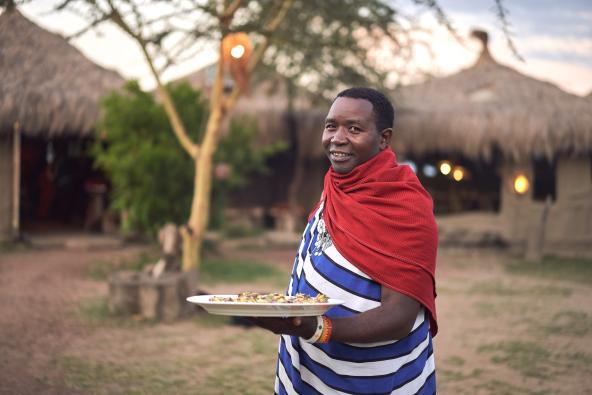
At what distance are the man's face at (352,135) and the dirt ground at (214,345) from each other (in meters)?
2.74

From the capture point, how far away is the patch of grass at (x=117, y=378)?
4.32 meters

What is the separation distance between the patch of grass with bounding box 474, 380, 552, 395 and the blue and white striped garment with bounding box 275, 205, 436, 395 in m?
2.51

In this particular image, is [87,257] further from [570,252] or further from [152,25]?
[570,252]

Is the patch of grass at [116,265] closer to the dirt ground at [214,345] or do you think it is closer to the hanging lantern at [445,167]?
the dirt ground at [214,345]

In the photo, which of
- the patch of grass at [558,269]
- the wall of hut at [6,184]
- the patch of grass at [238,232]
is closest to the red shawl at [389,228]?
the patch of grass at [558,269]

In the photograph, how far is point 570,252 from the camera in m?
12.5

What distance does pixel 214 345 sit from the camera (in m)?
5.56

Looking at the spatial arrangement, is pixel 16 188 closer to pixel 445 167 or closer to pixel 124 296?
pixel 124 296

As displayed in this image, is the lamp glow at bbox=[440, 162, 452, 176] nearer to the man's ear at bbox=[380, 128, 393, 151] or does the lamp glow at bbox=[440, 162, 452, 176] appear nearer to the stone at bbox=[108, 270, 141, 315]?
the stone at bbox=[108, 270, 141, 315]

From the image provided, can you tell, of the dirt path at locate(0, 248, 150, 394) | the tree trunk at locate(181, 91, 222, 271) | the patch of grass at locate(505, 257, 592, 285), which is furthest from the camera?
the patch of grass at locate(505, 257, 592, 285)

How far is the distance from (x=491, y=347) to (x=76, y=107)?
30.3 ft

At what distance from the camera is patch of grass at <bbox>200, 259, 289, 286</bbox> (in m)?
9.03

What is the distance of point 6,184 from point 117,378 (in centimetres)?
831

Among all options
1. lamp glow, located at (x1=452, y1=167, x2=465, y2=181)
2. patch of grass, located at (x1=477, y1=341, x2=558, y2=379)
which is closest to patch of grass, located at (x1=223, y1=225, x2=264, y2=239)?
lamp glow, located at (x1=452, y1=167, x2=465, y2=181)
